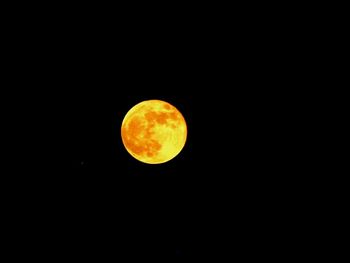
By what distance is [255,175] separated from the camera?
827 centimetres

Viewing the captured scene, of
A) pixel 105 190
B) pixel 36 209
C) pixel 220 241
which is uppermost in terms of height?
pixel 105 190

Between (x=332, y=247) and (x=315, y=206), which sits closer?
(x=332, y=247)

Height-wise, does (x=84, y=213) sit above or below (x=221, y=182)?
below

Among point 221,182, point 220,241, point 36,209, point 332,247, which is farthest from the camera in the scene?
point 221,182

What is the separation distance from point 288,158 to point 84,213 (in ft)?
17.4

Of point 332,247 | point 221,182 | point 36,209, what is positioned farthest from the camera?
point 221,182

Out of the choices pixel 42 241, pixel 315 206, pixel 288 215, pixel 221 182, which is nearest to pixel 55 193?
pixel 42 241

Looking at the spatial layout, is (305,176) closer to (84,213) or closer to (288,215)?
(288,215)

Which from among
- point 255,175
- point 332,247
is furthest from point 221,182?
point 332,247

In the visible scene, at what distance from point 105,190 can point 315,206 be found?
5.31 metres

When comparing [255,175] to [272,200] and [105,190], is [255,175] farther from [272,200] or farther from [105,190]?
[105,190]

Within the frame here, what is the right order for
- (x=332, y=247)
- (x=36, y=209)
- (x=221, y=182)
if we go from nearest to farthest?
(x=332, y=247)
(x=36, y=209)
(x=221, y=182)

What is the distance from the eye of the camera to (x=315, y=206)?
7.60 meters

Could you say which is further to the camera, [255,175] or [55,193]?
[255,175]
